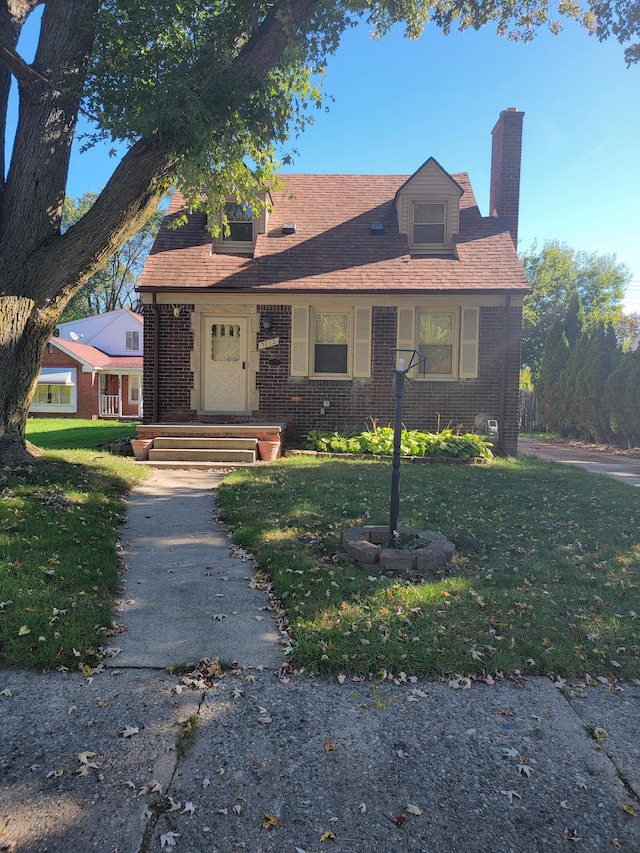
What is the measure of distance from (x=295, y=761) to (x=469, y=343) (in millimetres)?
10749

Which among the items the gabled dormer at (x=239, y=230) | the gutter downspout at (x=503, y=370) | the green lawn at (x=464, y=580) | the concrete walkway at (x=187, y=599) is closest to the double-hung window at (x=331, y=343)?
the gabled dormer at (x=239, y=230)

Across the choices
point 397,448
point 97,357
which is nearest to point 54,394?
point 97,357

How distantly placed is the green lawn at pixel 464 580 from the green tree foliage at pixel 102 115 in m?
3.39

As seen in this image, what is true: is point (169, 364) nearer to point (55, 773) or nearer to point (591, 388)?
point (55, 773)

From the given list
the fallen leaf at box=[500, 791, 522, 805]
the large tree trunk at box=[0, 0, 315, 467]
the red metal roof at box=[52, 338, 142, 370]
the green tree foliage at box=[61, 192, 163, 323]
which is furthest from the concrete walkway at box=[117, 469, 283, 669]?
A: the green tree foliage at box=[61, 192, 163, 323]

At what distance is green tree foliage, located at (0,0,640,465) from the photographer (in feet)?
22.3

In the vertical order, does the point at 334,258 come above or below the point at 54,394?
above

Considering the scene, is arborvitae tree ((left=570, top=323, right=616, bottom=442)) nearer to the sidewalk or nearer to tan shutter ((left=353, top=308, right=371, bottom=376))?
tan shutter ((left=353, top=308, right=371, bottom=376))

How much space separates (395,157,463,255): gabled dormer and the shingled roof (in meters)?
0.32

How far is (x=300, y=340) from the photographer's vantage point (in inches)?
472

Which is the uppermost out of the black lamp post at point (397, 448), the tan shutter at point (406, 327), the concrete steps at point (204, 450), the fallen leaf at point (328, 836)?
the tan shutter at point (406, 327)

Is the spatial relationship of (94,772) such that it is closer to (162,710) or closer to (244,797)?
(162,710)

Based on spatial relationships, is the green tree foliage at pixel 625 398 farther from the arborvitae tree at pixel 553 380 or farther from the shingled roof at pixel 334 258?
the shingled roof at pixel 334 258

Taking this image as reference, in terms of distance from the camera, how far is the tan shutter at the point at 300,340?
39.1 ft
